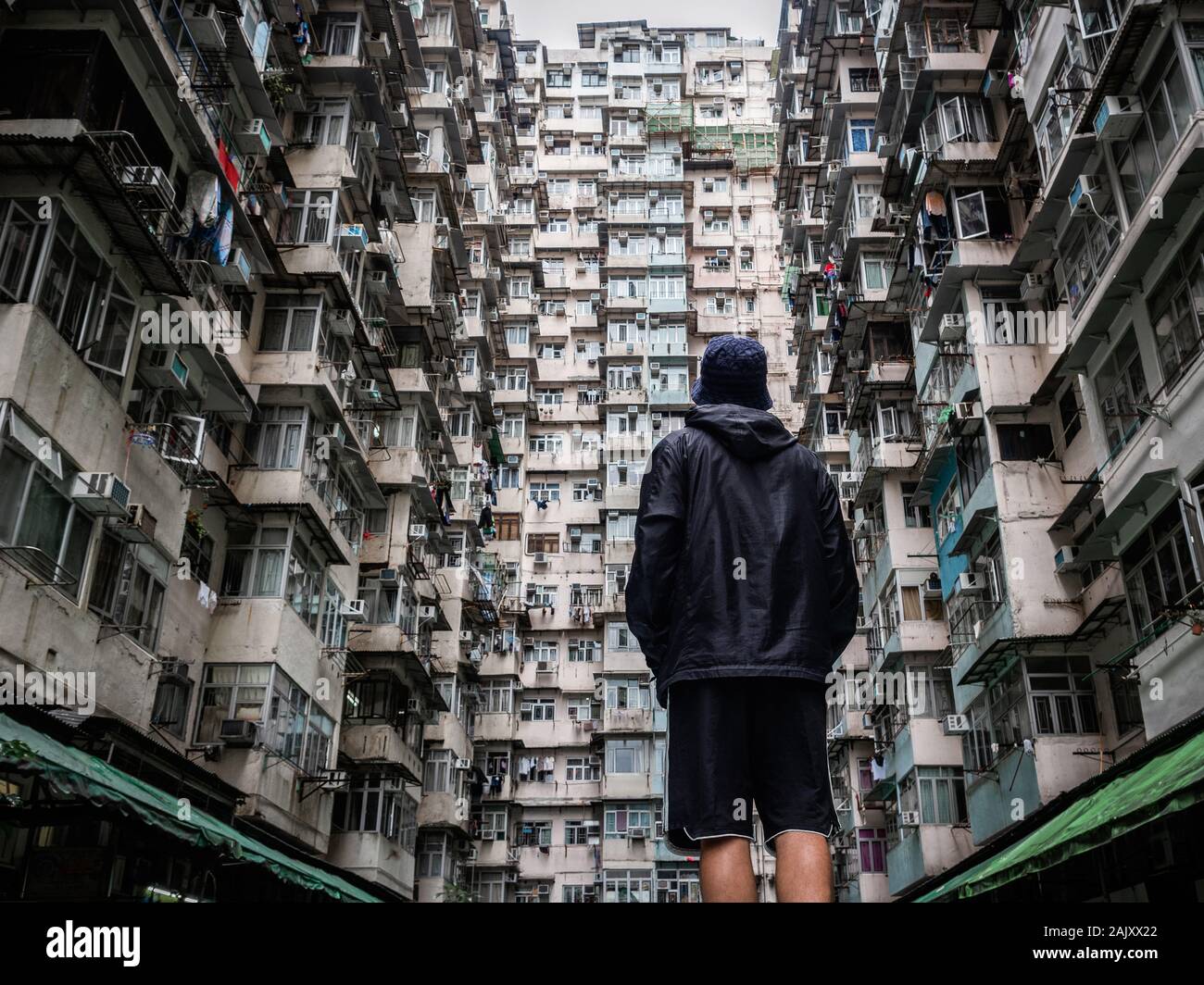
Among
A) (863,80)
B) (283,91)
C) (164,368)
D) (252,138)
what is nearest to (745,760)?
(164,368)

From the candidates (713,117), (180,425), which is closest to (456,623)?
(180,425)

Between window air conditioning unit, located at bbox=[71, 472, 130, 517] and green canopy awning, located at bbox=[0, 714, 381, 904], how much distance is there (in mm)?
3804

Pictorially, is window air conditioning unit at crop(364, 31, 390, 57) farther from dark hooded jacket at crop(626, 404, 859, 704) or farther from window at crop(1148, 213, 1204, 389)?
dark hooded jacket at crop(626, 404, 859, 704)

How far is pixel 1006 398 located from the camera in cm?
2559

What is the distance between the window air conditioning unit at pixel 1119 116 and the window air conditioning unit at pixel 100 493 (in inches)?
655

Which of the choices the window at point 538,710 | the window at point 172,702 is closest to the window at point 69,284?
the window at point 172,702

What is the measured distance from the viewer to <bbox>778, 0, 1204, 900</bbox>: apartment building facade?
1733 cm

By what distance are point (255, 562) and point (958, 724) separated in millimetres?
17663

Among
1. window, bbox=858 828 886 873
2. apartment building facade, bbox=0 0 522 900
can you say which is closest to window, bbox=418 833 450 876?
apartment building facade, bbox=0 0 522 900

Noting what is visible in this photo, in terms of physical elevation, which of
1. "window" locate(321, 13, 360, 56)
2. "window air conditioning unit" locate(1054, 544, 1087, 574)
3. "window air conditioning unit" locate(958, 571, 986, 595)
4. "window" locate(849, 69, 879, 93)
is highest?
"window" locate(849, 69, 879, 93)

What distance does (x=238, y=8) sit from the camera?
71.7 feet

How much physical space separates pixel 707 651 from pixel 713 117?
6681 centimetres

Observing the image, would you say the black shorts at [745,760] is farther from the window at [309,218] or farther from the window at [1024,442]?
the window at [309,218]
